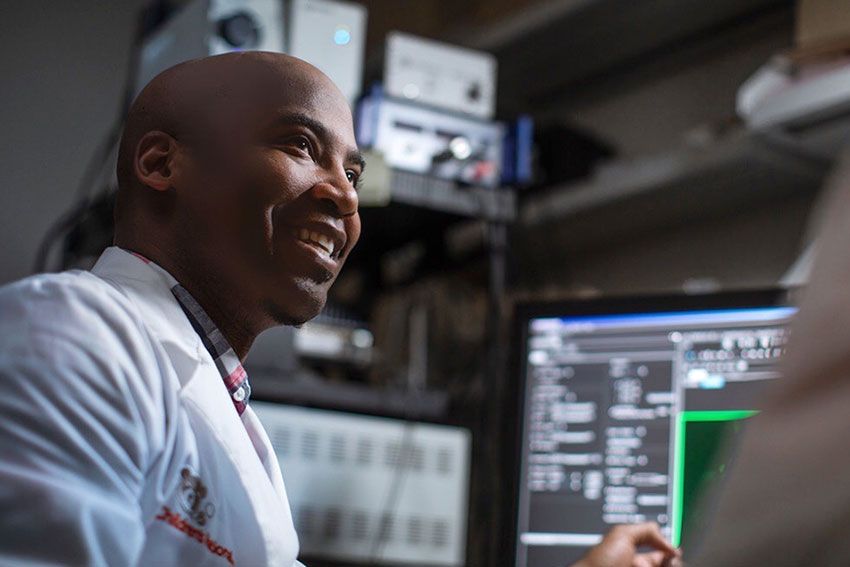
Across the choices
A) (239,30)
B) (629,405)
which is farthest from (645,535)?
(239,30)

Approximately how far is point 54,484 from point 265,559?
191 mm

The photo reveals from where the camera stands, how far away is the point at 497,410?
5.84ft

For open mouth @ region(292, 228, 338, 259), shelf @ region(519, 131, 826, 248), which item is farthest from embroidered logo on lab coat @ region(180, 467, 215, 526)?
shelf @ region(519, 131, 826, 248)

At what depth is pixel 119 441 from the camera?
2.13 ft

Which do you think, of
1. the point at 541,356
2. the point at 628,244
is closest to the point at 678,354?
the point at 541,356

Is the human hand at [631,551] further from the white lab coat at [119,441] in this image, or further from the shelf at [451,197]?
the shelf at [451,197]

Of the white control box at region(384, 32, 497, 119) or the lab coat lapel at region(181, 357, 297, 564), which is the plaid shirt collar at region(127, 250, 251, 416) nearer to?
the lab coat lapel at region(181, 357, 297, 564)

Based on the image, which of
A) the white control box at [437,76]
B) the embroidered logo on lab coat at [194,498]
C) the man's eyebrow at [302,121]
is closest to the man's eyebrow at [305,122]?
the man's eyebrow at [302,121]

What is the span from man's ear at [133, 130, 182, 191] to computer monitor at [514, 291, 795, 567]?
66 centimetres

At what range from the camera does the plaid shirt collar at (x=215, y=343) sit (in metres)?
0.85

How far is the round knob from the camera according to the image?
65.1 inches

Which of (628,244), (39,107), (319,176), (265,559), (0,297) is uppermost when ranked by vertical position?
(39,107)

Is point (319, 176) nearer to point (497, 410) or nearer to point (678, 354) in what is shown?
point (678, 354)

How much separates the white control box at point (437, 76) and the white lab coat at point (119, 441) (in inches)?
45.1
